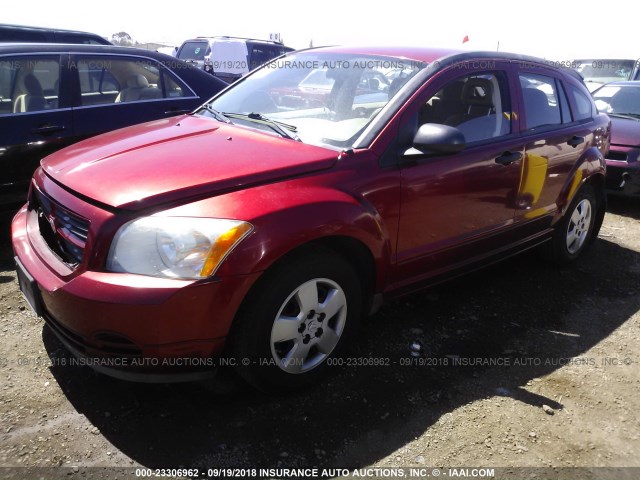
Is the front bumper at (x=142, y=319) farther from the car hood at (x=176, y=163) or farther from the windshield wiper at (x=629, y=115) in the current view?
the windshield wiper at (x=629, y=115)

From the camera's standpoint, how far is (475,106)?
346 cm

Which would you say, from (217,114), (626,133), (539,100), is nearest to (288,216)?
(217,114)

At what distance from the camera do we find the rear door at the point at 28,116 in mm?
4238

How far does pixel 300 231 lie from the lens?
7.83 feet

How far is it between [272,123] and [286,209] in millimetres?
941

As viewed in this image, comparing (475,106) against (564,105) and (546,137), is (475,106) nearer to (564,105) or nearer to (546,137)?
(546,137)

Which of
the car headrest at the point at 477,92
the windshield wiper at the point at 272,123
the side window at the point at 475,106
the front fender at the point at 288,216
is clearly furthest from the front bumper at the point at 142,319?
the car headrest at the point at 477,92

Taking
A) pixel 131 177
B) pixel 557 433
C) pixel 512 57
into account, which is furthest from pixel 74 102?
pixel 557 433

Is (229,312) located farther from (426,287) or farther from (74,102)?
(74,102)

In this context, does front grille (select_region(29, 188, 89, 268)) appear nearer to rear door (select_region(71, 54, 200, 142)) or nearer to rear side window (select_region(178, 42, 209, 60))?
rear door (select_region(71, 54, 200, 142))

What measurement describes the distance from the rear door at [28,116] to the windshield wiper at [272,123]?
194 cm

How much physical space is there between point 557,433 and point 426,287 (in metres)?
1.08

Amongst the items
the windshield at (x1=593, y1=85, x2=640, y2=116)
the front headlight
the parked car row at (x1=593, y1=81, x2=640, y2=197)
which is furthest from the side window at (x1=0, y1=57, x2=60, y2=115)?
the windshield at (x1=593, y1=85, x2=640, y2=116)

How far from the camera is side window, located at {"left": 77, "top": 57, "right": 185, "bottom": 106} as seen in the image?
4.82m
